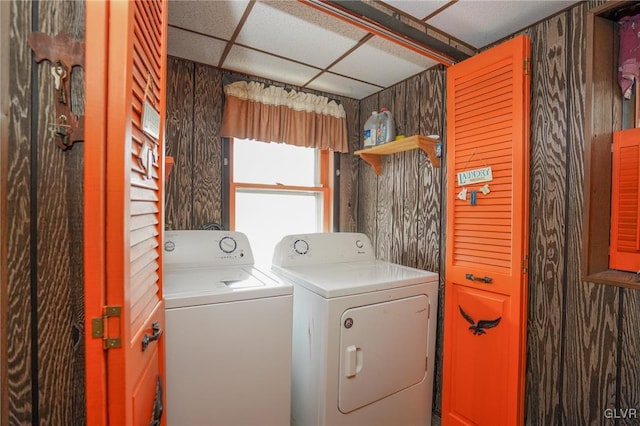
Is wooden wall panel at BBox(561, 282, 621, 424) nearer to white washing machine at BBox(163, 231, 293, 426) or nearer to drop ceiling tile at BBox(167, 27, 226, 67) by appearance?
white washing machine at BBox(163, 231, 293, 426)

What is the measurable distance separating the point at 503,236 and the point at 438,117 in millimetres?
960

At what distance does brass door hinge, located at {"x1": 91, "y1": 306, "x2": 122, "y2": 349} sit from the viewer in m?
0.72

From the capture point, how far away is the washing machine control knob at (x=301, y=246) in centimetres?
214

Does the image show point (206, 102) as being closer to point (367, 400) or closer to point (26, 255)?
point (26, 255)

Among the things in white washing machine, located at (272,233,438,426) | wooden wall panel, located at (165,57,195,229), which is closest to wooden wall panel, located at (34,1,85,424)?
white washing machine, located at (272,233,438,426)

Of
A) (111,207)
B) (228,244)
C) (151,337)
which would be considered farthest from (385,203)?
(111,207)

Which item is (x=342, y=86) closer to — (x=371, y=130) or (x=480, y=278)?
(x=371, y=130)

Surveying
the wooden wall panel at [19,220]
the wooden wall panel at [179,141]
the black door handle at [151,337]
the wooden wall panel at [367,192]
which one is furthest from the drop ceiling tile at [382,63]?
the black door handle at [151,337]

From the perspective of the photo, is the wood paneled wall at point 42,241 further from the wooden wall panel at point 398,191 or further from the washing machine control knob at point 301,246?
the wooden wall panel at point 398,191

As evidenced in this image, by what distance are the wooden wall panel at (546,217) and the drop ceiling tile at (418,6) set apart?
0.58m

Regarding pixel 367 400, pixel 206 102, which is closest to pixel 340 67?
pixel 206 102

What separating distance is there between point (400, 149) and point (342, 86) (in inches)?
29.5

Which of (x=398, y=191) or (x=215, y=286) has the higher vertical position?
(x=398, y=191)

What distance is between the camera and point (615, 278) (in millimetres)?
1240
